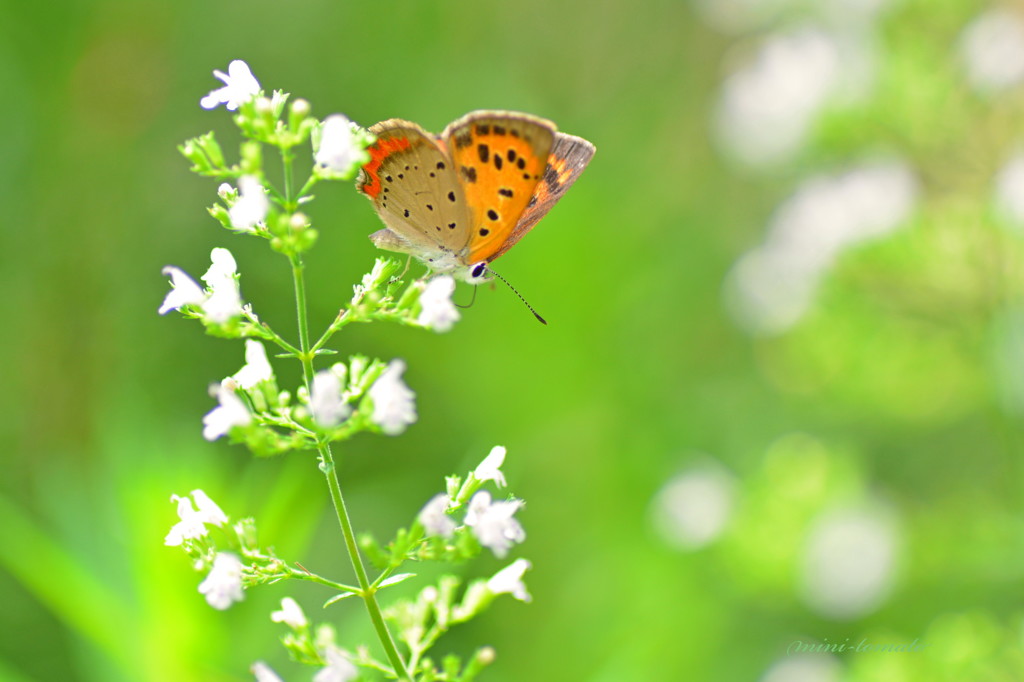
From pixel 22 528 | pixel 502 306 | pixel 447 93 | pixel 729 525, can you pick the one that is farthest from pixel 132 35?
pixel 729 525

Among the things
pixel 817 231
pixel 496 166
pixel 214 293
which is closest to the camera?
pixel 214 293

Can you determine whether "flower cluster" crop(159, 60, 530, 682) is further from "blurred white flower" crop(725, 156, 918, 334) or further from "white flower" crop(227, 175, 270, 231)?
"blurred white flower" crop(725, 156, 918, 334)

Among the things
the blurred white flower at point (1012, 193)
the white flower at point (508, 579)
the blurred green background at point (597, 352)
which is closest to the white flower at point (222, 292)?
the white flower at point (508, 579)

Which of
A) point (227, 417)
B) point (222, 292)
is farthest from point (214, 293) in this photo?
point (227, 417)

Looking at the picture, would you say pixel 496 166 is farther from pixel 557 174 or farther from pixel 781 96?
pixel 781 96

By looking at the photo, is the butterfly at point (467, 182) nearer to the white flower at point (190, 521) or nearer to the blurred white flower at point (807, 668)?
the white flower at point (190, 521)

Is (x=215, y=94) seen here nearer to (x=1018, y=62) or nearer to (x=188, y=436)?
(x=188, y=436)

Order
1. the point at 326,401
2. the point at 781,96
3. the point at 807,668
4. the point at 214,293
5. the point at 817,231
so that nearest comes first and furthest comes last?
the point at 326,401, the point at 214,293, the point at 807,668, the point at 817,231, the point at 781,96
